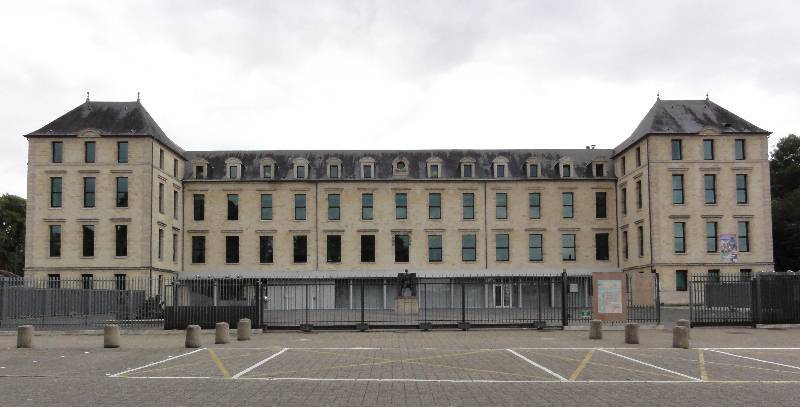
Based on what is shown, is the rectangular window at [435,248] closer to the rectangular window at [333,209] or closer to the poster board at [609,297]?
the rectangular window at [333,209]

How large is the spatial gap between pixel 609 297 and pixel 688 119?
26.1 metres

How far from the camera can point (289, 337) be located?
27.5 meters

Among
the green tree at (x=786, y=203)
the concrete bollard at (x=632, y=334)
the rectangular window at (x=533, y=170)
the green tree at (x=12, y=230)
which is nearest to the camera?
the concrete bollard at (x=632, y=334)

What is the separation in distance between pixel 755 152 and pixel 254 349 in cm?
3874

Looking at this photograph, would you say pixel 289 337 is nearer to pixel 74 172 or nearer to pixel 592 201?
pixel 74 172

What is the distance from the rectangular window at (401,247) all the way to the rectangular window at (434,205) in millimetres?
2405

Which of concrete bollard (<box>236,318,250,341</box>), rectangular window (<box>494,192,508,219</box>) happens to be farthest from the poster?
concrete bollard (<box>236,318,250,341</box>)

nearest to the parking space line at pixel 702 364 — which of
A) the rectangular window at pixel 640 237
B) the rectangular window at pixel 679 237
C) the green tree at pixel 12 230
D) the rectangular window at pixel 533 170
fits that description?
the rectangular window at pixel 679 237

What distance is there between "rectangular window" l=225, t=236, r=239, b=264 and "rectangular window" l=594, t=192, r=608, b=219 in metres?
25.3

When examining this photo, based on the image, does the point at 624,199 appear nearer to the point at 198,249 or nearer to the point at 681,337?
the point at 198,249

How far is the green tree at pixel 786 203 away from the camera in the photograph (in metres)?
61.9

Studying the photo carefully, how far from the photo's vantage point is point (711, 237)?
49500 mm

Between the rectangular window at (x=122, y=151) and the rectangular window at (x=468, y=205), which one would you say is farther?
the rectangular window at (x=468, y=205)

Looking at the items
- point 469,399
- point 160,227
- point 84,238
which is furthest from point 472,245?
point 469,399
